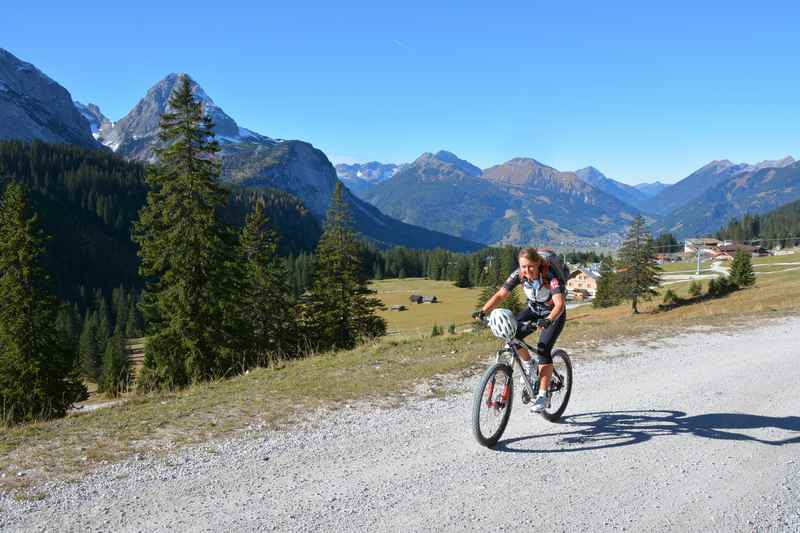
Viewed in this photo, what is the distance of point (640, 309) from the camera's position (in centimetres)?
6688

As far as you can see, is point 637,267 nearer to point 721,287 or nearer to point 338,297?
point 721,287

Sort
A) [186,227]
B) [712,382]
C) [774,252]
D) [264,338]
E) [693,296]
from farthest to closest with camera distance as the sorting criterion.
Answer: [774,252]
[693,296]
[264,338]
[186,227]
[712,382]

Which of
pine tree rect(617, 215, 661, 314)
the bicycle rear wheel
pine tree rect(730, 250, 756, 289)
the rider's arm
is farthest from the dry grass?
the rider's arm

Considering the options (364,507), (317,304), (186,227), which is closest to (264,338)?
(317,304)

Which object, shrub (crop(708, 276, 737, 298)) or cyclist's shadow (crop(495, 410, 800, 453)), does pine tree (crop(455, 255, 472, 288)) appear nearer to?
shrub (crop(708, 276, 737, 298))

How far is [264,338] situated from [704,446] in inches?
1181

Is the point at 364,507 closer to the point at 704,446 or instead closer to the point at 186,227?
the point at 704,446

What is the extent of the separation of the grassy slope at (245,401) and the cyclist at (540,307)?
2881 mm

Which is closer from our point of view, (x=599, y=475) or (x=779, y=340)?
(x=599, y=475)

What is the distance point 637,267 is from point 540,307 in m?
62.4

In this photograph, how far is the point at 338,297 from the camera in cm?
3819

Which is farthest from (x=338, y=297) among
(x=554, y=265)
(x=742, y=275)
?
(x=742, y=275)

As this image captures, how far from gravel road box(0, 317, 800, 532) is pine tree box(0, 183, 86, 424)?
2356 cm

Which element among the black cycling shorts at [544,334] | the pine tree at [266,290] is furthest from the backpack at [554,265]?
the pine tree at [266,290]
